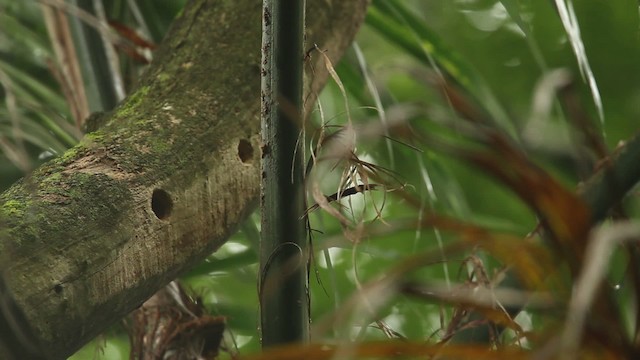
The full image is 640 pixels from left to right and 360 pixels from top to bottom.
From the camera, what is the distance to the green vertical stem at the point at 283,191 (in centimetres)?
48

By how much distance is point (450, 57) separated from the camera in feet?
3.25

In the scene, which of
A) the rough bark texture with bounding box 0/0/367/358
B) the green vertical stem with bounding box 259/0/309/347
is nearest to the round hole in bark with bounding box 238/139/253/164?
the rough bark texture with bounding box 0/0/367/358

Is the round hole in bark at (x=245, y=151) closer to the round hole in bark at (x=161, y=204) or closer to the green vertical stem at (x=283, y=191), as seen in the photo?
the round hole in bark at (x=161, y=204)

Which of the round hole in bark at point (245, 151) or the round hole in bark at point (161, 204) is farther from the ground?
the round hole in bark at point (245, 151)

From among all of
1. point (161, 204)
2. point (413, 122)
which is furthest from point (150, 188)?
point (413, 122)

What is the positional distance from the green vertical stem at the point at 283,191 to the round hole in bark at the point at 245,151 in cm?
24

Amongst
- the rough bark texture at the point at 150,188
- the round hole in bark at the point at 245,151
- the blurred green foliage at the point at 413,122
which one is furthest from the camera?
the round hole in bark at the point at 245,151

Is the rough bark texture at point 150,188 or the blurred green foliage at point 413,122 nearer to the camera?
the blurred green foliage at point 413,122

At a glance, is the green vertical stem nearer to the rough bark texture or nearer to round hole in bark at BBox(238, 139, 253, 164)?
the rough bark texture

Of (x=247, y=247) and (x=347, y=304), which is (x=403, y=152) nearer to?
(x=247, y=247)

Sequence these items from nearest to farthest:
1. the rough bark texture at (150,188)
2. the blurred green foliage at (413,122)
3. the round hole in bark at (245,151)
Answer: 1. the blurred green foliage at (413,122)
2. the rough bark texture at (150,188)
3. the round hole in bark at (245,151)

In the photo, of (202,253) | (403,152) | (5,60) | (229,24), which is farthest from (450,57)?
(5,60)

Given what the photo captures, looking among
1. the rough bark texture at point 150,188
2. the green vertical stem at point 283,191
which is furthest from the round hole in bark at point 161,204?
the green vertical stem at point 283,191

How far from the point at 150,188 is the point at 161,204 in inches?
0.7
